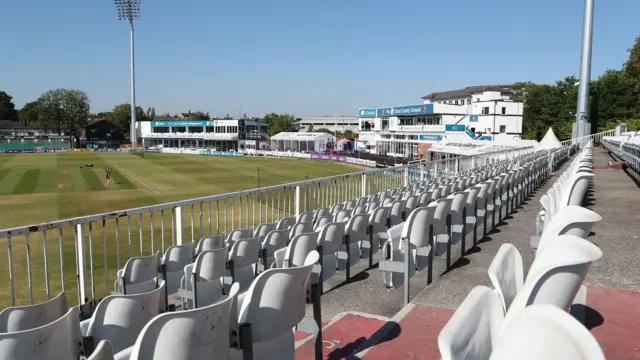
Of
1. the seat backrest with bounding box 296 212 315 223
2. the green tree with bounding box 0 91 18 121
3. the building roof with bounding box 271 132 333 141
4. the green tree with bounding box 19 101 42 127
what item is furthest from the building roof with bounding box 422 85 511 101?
the green tree with bounding box 0 91 18 121

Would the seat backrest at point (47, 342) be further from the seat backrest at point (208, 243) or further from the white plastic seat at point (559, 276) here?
the seat backrest at point (208, 243)

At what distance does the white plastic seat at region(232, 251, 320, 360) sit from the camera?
2463 mm

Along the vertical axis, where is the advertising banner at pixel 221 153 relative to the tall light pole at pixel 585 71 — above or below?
below

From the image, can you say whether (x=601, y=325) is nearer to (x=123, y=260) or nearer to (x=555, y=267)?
(x=555, y=267)

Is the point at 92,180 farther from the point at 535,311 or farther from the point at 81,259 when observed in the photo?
the point at 535,311

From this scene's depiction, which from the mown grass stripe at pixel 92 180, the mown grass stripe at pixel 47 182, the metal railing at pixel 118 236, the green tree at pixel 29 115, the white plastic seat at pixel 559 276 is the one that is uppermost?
the green tree at pixel 29 115

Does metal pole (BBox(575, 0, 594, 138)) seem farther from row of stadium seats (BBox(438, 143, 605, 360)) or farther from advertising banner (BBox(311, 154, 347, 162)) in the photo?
advertising banner (BBox(311, 154, 347, 162))

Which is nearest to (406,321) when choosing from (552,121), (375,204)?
(375,204)

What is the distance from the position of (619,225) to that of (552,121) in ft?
230

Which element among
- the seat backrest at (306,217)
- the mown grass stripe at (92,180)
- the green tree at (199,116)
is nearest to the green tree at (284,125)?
the green tree at (199,116)

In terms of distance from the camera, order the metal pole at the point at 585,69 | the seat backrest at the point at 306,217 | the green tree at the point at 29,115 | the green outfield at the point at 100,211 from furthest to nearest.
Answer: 1. the green tree at the point at 29,115
2. the metal pole at the point at 585,69
3. the green outfield at the point at 100,211
4. the seat backrest at the point at 306,217

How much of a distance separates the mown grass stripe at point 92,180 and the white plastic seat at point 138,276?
3478 cm

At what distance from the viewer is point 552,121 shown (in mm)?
69438

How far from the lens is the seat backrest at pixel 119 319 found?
2.52 m
